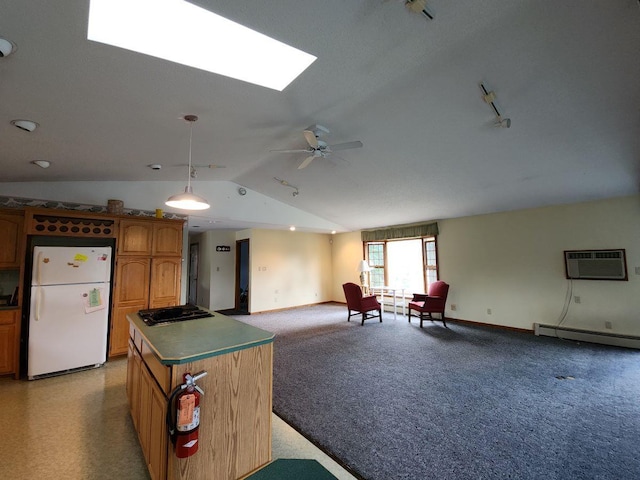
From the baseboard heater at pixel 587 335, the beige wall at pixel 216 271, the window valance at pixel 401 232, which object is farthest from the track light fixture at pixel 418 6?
the beige wall at pixel 216 271

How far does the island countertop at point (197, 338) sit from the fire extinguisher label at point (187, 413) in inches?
7.0

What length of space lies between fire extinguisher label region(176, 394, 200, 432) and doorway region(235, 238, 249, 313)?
235 inches

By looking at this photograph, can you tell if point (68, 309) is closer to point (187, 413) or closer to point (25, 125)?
point (25, 125)

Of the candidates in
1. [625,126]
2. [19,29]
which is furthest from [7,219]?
[625,126]

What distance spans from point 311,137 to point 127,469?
3.05m

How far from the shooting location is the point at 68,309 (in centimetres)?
326

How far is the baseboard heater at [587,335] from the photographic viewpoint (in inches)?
158

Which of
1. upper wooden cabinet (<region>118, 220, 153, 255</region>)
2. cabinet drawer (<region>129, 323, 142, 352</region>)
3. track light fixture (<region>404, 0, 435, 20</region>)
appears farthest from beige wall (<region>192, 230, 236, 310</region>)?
track light fixture (<region>404, 0, 435, 20</region>)

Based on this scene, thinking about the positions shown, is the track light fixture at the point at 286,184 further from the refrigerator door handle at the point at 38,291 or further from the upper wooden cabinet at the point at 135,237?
the refrigerator door handle at the point at 38,291

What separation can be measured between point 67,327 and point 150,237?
4.71 feet

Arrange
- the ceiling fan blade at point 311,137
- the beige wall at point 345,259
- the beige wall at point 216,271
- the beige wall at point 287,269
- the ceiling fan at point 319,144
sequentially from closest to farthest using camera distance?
the ceiling fan blade at point 311,137
the ceiling fan at point 319,144
the beige wall at point 287,269
the beige wall at point 216,271
the beige wall at point 345,259

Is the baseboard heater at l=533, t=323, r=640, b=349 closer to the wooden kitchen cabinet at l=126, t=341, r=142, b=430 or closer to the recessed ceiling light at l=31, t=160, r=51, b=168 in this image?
the wooden kitchen cabinet at l=126, t=341, r=142, b=430

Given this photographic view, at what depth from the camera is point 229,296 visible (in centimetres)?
738

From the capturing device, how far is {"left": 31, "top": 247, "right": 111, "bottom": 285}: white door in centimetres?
313
